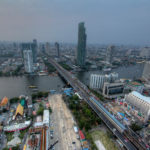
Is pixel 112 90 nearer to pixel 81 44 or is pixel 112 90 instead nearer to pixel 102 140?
pixel 102 140

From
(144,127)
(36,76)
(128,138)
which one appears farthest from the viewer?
(36,76)

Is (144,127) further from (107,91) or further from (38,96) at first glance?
(38,96)

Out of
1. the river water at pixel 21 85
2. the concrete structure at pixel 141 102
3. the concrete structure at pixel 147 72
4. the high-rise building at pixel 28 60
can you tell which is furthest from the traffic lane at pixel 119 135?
the high-rise building at pixel 28 60

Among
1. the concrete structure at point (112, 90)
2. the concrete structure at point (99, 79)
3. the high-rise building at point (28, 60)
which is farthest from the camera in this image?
the high-rise building at point (28, 60)

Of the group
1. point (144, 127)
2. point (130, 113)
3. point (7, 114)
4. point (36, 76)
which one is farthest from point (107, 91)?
point (36, 76)

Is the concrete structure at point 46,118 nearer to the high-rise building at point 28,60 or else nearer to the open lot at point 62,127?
the open lot at point 62,127

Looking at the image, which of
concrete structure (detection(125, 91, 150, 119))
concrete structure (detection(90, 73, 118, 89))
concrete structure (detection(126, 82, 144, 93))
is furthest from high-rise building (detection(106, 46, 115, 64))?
concrete structure (detection(125, 91, 150, 119))
